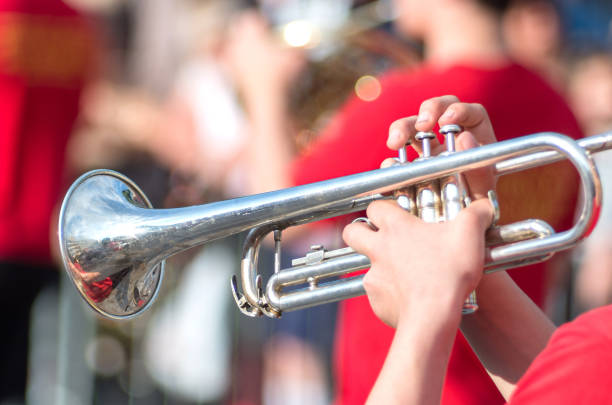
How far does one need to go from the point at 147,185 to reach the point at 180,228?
260 cm

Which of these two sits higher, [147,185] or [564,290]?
[147,185]

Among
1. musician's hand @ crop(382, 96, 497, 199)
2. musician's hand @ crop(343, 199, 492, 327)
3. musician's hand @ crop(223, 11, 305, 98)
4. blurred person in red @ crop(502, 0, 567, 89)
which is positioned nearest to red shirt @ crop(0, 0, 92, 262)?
musician's hand @ crop(223, 11, 305, 98)

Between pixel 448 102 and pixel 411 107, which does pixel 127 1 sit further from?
pixel 448 102

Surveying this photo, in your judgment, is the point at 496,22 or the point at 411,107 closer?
the point at 411,107

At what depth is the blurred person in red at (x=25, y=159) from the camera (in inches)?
129

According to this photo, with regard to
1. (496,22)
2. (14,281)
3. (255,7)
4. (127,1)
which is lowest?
(14,281)

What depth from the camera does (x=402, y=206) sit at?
4.57ft

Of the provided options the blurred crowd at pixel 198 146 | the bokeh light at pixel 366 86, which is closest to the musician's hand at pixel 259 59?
Answer: the blurred crowd at pixel 198 146

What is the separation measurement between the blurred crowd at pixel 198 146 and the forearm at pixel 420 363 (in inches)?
44.8

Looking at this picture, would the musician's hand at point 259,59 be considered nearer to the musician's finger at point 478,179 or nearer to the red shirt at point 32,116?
the red shirt at point 32,116

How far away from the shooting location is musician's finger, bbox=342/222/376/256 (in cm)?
136

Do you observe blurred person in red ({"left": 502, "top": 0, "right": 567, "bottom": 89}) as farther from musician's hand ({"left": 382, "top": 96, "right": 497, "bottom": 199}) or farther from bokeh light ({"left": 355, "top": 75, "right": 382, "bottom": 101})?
musician's hand ({"left": 382, "top": 96, "right": 497, "bottom": 199})

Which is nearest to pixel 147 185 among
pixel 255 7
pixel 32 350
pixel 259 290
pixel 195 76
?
pixel 195 76

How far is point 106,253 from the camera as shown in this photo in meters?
1.66
